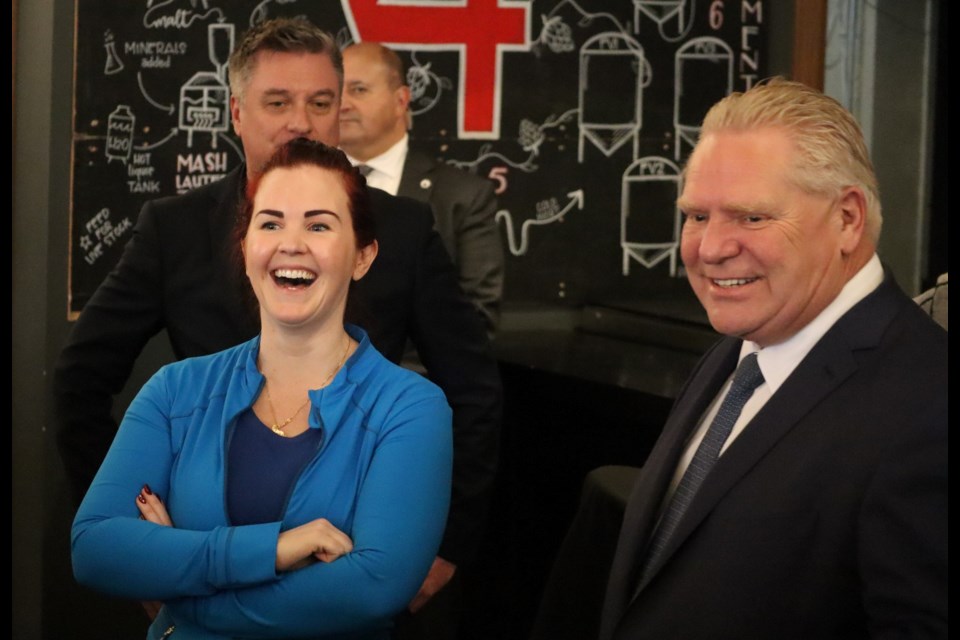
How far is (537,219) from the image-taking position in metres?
4.43

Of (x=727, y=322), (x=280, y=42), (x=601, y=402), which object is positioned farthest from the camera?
(x=601, y=402)

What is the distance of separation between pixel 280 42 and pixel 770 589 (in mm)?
1081

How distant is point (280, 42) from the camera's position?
2059 mm

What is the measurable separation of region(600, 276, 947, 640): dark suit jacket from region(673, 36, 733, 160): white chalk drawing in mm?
2770

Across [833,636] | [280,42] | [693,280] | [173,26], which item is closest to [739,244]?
[693,280]

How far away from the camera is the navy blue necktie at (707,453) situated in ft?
6.12

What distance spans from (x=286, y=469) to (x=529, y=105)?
2849 millimetres

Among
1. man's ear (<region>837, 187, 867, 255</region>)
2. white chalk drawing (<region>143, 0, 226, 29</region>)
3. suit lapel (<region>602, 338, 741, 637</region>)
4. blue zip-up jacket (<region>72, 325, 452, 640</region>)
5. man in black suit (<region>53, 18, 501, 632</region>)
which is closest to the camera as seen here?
blue zip-up jacket (<region>72, 325, 452, 640</region>)

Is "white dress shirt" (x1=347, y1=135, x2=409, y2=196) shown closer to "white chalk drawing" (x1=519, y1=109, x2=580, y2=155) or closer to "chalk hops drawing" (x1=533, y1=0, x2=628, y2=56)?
"white chalk drawing" (x1=519, y1=109, x2=580, y2=155)

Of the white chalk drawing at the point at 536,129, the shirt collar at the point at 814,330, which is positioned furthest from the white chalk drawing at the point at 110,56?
the shirt collar at the point at 814,330

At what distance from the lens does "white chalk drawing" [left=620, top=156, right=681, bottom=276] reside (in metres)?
4.50

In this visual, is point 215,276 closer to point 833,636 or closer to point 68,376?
point 68,376

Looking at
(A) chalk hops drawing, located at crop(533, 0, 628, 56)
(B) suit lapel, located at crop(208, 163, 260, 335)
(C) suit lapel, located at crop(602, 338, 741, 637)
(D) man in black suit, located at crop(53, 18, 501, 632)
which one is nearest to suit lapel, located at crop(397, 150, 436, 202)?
(A) chalk hops drawing, located at crop(533, 0, 628, 56)

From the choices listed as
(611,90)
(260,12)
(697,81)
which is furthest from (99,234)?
(697,81)
